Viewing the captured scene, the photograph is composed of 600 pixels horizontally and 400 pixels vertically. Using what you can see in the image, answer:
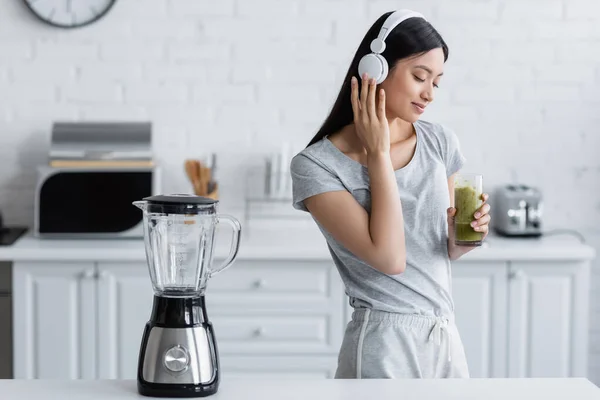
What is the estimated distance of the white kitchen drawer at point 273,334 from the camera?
10.7 ft

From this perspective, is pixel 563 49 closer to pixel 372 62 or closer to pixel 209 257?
pixel 372 62

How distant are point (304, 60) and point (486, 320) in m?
1.18

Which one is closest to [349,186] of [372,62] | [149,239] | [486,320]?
[372,62]

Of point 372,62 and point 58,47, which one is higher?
point 58,47

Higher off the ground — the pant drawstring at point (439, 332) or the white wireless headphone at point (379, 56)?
the white wireless headphone at point (379, 56)

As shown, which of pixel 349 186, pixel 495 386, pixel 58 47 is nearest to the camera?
pixel 495 386

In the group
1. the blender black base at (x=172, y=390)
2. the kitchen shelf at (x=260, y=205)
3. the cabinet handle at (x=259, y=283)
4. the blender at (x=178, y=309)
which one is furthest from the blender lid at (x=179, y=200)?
the kitchen shelf at (x=260, y=205)

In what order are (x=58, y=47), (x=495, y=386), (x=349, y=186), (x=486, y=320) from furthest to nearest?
(x=58, y=47)
(x=486, y=320)
(x=349, y=186)
(x=495, y=386)

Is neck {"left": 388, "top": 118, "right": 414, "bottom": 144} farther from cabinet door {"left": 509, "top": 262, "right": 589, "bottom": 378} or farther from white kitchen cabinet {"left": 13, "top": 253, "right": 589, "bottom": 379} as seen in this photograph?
cabinet door {"left": 509, "top": 262, "right": 589, "bottom": 378}

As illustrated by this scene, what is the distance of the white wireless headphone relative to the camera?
183cm

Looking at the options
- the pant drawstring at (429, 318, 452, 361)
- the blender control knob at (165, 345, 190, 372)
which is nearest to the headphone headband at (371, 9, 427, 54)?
the pant drawstring at (429, 318, 452, 361)

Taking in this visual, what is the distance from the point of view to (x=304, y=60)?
12.0 ft

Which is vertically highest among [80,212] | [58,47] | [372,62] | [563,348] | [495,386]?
[58,47]

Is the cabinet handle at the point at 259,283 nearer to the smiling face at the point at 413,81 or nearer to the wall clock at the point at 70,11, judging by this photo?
the wall clock at the point at 70,11
